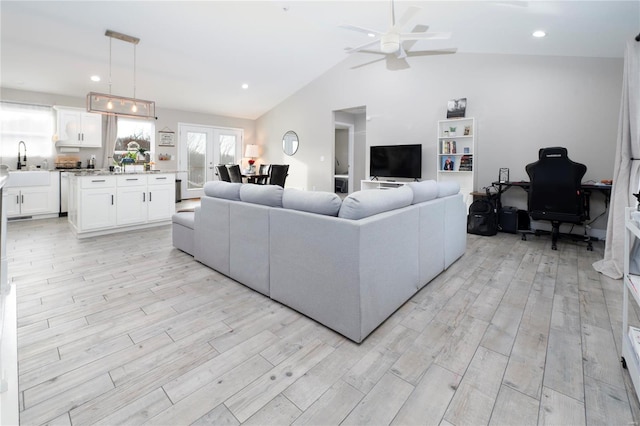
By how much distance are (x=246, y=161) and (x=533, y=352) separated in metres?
8.83

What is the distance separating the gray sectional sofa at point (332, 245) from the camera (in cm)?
192

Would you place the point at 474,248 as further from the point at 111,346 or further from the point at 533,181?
the point at 111,346

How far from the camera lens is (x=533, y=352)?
184 centimetres

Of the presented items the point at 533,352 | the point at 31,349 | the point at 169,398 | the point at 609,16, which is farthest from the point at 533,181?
the point at 31,349

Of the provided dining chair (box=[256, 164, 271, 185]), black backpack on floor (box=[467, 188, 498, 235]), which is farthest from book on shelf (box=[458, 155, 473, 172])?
dining chair (box=[256, 164, 271, 185])

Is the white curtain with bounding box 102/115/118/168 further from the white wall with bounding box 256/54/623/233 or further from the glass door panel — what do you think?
the white wall with bounding box 256/54/623/233

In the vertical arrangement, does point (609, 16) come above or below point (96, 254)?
above

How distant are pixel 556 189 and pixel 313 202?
11.8 ft

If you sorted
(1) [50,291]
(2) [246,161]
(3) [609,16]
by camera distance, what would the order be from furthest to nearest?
(2) [246,161] < (3) [609,16] < (1) [50,291]

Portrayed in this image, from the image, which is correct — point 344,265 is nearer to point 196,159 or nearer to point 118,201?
point 118,201

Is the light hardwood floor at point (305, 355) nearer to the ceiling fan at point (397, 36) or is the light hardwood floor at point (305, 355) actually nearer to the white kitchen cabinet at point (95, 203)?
the white kitchen cabinet at point (95, 203)

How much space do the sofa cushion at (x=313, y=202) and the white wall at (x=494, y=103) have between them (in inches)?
179

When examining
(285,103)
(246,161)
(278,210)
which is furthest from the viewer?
(246,161)

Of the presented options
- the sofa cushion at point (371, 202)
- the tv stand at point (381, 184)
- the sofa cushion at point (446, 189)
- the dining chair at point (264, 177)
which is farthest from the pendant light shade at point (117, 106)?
the sofa cushion at point (446, 189)
